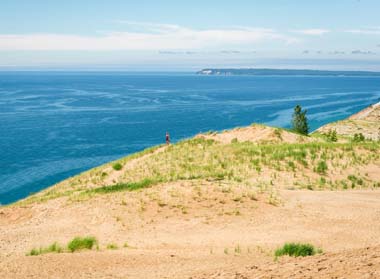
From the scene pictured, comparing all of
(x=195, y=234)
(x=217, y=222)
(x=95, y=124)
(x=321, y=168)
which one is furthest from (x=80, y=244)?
(x=95, y=124)

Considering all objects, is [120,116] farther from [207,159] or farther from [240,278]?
[240,278]

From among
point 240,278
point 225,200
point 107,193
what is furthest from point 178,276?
point 107,193

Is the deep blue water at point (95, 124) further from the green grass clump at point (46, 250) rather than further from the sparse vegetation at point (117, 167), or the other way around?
the green grass clump at point (46, 250)

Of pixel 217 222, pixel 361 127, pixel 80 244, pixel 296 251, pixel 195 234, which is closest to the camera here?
pixel 296 251

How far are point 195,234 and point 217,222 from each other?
4.92ft

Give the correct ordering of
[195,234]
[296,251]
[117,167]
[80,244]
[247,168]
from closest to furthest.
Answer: [296,251] → [80,244] → [195,234] → [247,168] → [117,167]

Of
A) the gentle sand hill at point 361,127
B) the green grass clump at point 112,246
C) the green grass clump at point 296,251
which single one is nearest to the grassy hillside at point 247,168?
the green grass clump at point 112,246

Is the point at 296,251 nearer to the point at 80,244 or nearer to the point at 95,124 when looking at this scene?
the point at 80,244

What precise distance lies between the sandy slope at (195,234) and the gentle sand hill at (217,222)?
0.04 m

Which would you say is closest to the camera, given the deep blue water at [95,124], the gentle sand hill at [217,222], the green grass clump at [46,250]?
the gentle sand hill at [217,222]

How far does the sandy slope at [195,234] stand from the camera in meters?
11.7

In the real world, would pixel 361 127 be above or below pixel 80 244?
below

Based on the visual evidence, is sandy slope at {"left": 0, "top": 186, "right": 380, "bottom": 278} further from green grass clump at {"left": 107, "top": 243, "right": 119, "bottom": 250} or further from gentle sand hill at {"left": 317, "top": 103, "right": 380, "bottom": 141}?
gentle sand hill at {"left": 317, "top": 103, "right": 380, "bottom": 141}

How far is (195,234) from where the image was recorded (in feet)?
54.3
